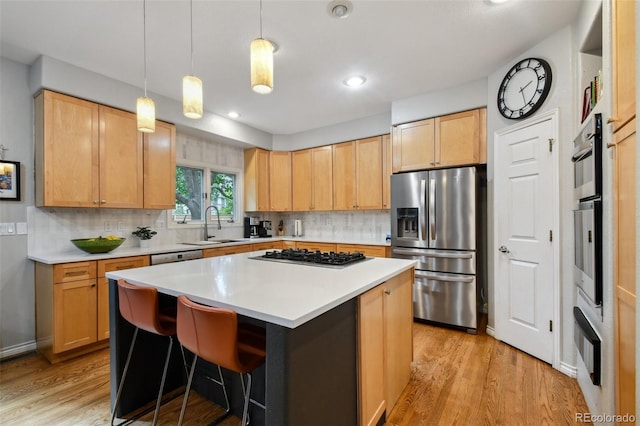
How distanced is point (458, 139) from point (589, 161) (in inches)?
65.1

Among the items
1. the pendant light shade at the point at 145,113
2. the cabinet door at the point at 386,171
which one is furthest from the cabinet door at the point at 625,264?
the cabinet door at the point at 386,171

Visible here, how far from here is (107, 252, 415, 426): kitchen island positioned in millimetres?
1040

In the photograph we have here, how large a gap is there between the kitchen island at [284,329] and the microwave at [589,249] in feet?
3.17

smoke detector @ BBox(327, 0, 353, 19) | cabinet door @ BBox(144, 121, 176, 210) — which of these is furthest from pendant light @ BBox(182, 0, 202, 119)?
cabinet door @ BBox(144, 121, 176, 210)

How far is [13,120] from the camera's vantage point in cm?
266

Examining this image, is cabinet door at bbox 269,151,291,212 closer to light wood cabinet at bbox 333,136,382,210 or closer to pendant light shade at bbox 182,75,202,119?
light wood cabinet at bbox 333,136,382,210

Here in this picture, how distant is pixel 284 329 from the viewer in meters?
1.03

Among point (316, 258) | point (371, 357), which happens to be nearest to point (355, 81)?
point (316, 258)

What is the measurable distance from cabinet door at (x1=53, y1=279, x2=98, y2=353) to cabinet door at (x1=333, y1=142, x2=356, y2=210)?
3.11 metres

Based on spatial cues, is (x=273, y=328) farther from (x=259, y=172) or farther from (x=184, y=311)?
(x=259, y=172)

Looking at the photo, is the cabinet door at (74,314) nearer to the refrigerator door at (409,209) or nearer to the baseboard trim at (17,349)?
the baseboard trim at (17,349)

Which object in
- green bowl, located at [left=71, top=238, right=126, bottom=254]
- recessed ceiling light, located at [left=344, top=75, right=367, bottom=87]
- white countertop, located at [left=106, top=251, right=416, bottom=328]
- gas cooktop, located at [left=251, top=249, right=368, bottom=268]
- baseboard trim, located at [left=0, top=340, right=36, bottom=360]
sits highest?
recessed ceiling light, located at [left=344, top=75, right=367, bottom=87]

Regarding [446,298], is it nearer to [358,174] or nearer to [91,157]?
[358,174]

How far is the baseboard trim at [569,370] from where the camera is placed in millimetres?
2170
